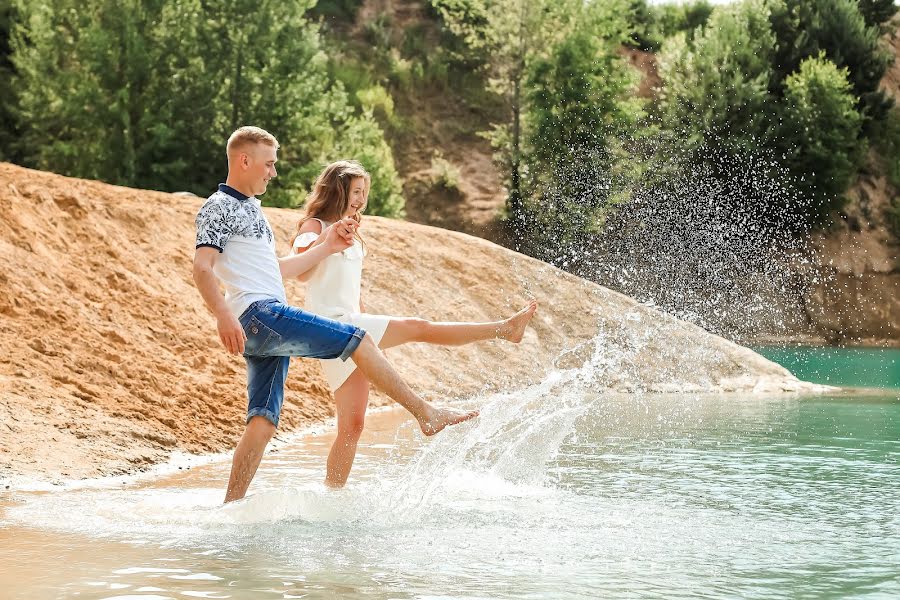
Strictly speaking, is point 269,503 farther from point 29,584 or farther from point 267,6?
point 267,6

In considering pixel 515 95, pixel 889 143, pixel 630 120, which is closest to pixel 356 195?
pixel 630 120

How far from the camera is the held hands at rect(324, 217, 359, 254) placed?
6.57 meters

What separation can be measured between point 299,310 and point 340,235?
664 millimetres

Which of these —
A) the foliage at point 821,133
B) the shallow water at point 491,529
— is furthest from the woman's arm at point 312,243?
the foliage at point 821,133

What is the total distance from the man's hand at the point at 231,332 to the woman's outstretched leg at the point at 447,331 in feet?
4.06

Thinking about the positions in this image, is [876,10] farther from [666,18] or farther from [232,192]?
[232,192]

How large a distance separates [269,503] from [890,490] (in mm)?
4120

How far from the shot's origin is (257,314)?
6.02 m

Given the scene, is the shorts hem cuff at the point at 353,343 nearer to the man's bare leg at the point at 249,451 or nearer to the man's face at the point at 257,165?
the man's bare leg at the point at 249,451

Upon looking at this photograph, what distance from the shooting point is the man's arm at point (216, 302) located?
19.0 feet

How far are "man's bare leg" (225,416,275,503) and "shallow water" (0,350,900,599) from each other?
16cm

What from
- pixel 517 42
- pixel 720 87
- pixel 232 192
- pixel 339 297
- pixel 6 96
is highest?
pixel 517 42

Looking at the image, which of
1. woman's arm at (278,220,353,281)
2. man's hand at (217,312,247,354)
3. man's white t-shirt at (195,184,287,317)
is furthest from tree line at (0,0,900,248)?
man's hand at (217,312,247,354)

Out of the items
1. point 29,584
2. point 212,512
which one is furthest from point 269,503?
point 29,584
